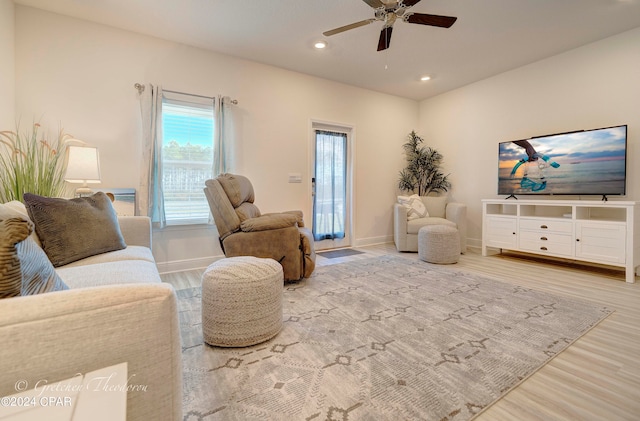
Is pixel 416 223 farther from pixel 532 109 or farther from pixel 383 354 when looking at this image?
pixel 383 354

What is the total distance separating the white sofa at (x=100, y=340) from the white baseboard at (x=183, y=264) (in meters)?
2.83

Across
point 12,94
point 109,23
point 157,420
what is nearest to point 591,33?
point 157,420

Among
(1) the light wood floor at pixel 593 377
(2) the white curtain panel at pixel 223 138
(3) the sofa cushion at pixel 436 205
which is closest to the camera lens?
(1) the light wood floor at pixel 593 377

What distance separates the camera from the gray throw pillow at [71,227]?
1516 millimetres

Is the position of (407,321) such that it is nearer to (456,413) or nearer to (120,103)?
(456,413)

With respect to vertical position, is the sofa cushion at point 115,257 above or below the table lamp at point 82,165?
below

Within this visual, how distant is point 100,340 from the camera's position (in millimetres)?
637

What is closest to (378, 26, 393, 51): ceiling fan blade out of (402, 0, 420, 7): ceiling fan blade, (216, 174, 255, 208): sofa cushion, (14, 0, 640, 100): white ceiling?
(14, 0, 640, 100): white ceiling

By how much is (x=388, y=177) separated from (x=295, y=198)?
194cm

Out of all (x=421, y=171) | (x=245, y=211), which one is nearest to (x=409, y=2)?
(x=245, y=211)

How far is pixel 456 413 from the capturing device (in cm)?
113

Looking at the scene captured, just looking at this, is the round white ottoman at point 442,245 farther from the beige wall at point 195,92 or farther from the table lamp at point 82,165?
the table lamp at point 82,165

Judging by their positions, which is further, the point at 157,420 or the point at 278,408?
the point at 278,408

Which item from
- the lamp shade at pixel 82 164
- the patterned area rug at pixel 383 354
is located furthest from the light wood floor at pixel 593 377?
the lamp shade at pixel 82 164
